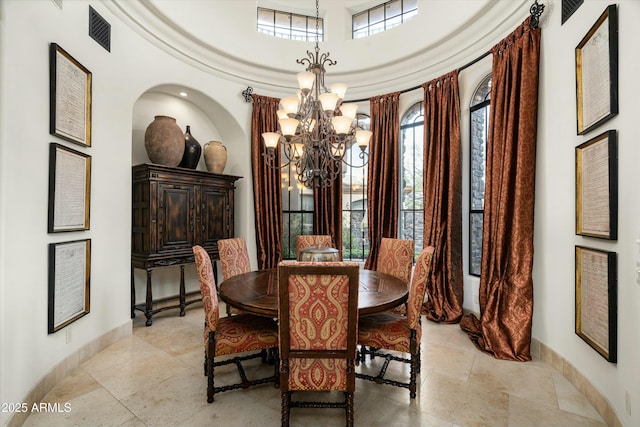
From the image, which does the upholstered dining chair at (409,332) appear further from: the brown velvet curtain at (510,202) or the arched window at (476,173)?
the arched window at (476,173)

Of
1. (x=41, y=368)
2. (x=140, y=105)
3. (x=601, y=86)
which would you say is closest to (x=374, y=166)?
(x=601, y=86)

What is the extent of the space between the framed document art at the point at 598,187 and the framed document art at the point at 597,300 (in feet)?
0.50

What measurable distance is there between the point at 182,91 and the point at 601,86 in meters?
4.28

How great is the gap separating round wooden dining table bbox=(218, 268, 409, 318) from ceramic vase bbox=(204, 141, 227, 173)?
2074 millimetres

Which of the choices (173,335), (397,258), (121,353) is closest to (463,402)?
(397,258)

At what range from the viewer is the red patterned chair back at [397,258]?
2.93 m

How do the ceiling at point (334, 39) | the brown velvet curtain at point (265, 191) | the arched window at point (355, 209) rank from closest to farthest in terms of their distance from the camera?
1. the ceiling at point (334, 39)
2. the brown velvet curtain at point (265, 191)
3. the arched window at point (355, 209)

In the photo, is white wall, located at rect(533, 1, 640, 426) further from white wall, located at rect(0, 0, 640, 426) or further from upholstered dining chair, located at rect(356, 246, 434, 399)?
upholstered dining chair, located at rect(356, 246, 434, 399)

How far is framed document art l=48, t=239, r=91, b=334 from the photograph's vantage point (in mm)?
2186

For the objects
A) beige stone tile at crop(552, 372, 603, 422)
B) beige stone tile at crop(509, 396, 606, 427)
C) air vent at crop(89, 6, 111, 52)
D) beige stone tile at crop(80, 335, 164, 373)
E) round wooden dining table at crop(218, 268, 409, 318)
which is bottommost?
beige stone tile at crop(509, 396, 606, 427)

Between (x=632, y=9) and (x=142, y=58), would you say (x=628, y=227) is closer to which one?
(x=632, y=9)

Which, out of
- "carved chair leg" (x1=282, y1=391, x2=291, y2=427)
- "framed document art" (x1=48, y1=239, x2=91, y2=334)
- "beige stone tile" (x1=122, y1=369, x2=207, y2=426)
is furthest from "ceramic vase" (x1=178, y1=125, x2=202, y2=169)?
"carved chair leg" (x1=282, y1=391, x2=291, y2=427)

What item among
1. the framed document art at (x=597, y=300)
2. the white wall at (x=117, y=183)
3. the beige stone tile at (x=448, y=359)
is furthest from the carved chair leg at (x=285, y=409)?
the framed document art at (x=597, y=300)

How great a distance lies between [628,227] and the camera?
165 cm
